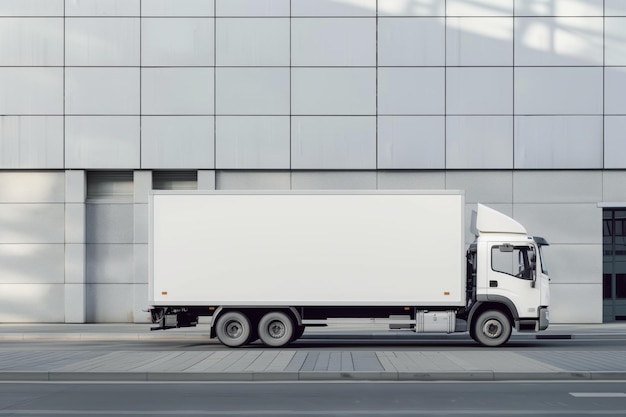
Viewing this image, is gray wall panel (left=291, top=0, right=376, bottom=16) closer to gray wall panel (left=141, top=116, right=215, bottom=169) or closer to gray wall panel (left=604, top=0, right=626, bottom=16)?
gray wall panel (left=141, top=116, right=215, bottom=169)

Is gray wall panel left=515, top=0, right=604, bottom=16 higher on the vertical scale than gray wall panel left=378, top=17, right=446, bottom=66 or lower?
higher

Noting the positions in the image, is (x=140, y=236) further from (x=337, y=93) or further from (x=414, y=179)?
(x=414, y=179)

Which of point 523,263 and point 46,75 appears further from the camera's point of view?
point 46,75

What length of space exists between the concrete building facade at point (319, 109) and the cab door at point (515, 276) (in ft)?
28.8

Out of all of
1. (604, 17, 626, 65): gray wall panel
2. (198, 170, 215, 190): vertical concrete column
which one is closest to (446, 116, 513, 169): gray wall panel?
(604, 17, 626, 65): gray wall panel

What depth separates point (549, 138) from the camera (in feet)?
93.7

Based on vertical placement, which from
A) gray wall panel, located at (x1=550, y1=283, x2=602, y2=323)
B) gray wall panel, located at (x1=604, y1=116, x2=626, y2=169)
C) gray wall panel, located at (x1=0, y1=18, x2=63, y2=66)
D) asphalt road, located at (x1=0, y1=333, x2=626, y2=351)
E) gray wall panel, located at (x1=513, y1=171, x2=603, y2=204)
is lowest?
asphalt road, located at (x1=0, y1=333, x2=626, y2=351)

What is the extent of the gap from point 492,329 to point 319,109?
1131 cm

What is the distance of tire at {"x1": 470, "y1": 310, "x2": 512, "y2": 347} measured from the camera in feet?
64.6

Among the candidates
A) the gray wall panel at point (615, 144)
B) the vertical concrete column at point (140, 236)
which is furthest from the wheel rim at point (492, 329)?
the vertical concrete column at point (140, 236)
